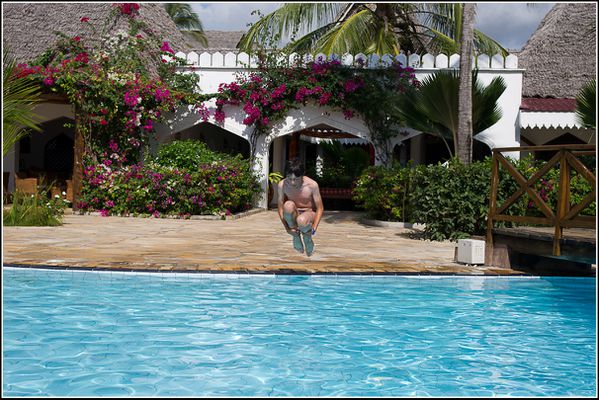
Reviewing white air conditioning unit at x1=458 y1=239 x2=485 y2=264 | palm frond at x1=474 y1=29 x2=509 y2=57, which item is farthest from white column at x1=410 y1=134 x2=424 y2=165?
white air conditioning unit at x1=458 y1=239 x2=485 y2=264

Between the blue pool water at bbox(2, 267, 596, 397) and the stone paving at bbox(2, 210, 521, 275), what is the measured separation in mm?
416

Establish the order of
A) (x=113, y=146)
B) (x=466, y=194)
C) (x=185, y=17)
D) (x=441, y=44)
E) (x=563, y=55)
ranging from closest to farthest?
(x=466, y=194) → (x=113, y=146) → (x=441, y=44) → (x=563, y=55) → (x=185, y=17)

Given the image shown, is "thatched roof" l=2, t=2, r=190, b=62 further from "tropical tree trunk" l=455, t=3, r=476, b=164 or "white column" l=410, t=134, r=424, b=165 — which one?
"tropical tree trunk" l=455, t=3, r=476, b=164

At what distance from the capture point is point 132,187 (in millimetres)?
18016

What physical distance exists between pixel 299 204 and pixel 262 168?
38.3ft

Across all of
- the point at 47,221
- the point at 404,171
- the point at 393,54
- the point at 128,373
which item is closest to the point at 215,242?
the point at 47,221

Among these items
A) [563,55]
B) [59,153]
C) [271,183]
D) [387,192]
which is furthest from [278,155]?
[563,55]

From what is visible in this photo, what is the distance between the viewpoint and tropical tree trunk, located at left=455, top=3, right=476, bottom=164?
48.5 feet

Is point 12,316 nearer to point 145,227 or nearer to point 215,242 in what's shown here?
point 215,242

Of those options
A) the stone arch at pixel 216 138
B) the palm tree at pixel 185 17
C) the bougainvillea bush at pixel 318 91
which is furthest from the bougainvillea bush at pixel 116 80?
the palm tree at pixel 185 17

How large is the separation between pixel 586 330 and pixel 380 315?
80.0 inches

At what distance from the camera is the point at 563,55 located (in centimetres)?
2425

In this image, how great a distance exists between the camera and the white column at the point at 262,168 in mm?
21016

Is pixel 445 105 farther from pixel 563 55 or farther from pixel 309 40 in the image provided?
pixel 563 55
